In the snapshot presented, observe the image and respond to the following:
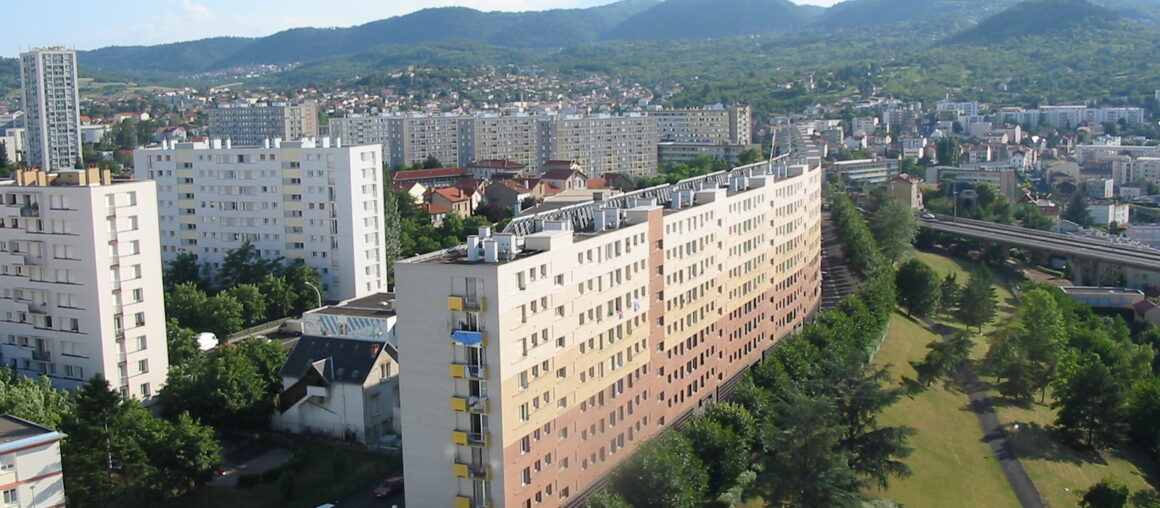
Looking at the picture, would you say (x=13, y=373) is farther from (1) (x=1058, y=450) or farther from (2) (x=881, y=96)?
(2) (x=881, y=96)

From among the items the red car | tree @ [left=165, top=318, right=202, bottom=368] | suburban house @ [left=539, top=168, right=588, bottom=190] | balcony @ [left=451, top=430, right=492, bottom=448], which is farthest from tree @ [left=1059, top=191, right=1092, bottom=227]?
balcony @ [left=451, top=430, right=492, bottom=448]

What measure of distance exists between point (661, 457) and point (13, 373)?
17938 millimetres

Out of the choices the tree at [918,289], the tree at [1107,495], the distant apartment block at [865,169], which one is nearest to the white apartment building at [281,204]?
the tree at [918,289]

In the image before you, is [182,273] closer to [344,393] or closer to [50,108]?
[344,393]

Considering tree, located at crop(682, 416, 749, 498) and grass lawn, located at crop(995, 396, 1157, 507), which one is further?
grass lawn, located at crop(995, 396, 1157, 507)

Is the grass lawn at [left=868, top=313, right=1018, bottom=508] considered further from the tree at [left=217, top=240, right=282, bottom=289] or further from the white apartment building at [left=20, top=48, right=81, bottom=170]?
the white apartment building at [left=20, top=48, right=81, bottom=170]

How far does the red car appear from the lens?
82.9 feet

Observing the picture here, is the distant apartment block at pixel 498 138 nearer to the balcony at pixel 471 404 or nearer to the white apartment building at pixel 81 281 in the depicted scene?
the white apartment building at pixel 81 281

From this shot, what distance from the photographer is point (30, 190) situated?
30.2 m

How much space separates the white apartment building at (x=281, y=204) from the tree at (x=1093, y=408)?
83.7ft

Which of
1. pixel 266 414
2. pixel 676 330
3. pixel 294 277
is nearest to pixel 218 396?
pixel 266 414

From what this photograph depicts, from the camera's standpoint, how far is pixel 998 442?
3591cm

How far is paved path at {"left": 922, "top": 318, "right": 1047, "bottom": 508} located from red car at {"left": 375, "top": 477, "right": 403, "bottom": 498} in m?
17.2

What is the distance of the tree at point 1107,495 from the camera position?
28.6 metres
